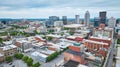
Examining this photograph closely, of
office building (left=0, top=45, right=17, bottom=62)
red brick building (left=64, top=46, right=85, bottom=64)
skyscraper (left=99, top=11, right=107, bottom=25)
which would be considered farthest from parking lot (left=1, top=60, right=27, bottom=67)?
skyscraper (left=99, top=11, right=107, bottom=25)

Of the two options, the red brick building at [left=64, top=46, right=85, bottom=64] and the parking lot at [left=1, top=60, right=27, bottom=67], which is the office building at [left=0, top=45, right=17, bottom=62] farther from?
the red brick building at [left=64, top=46, right=85, bottom=64]

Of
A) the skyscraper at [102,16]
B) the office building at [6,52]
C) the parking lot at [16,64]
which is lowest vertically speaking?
the parking lot at [16,64]

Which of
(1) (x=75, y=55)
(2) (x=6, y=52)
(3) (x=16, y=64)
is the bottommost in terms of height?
(3) (x=16, y=64)

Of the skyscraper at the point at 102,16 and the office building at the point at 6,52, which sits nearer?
the office building at the point at 6,52

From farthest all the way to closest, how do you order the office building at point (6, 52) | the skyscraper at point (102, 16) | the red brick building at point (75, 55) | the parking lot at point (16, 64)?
the skyscraper at point (102, 16) → the office building at point (6, 52) → the parking lot at point (16, 64) → the red brick building at point (75, 55)

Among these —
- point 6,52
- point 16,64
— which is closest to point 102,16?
point 6,52

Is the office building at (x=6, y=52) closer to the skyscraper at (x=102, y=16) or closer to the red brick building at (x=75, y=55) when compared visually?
the red brick building at (x=75, y=55)

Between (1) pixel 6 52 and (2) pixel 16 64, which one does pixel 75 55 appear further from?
(1) pixel 6 52

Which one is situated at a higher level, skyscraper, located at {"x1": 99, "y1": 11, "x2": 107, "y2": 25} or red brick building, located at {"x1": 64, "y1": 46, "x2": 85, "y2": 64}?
skyscraper, located at {"x1": 99, "y1": 11, "x2": 107, "y2": 25}

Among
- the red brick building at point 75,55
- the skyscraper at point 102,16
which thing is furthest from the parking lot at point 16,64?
the skyscraper at point 102,16

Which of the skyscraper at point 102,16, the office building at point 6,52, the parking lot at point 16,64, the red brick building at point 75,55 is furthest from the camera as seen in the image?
the skyscraper at point 102,16

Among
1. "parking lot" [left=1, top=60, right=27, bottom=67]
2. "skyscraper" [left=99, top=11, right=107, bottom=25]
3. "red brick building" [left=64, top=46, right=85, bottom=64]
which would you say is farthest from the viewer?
"skyscraper" [left=99, top=11, right=107, bottom=25]

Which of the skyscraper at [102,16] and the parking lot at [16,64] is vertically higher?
the skyscraper at [102,16]
